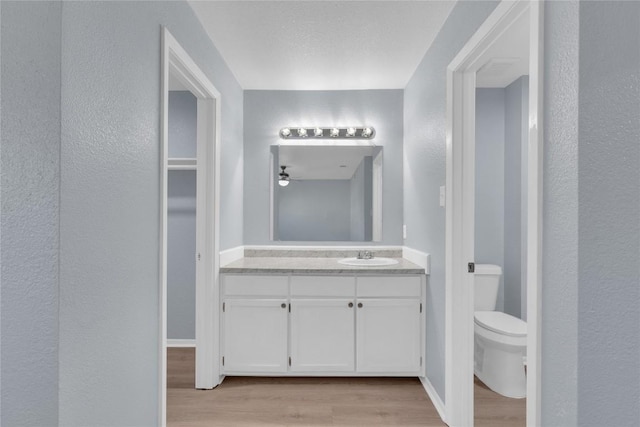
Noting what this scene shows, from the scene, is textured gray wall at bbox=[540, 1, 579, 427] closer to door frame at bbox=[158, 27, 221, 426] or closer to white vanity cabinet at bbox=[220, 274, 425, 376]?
white vanity cabinet at bbox=[220, 274, 425, 376]

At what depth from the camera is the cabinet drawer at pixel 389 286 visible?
2.47m

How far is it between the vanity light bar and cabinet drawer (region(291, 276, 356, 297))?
4.23 feet

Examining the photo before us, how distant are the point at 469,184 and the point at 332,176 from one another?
1.38 meters

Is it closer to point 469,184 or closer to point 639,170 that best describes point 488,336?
point 469,184

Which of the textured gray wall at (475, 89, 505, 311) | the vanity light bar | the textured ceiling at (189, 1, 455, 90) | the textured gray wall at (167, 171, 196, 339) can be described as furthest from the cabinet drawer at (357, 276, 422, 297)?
the textured gray wall at (167, 171, 196, 339)

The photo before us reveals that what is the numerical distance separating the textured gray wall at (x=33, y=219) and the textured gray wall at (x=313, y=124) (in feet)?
7.09

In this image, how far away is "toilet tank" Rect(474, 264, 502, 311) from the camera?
9.24 ft

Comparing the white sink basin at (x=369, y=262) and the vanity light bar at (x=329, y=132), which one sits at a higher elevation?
the vanity light bar at (x=329, y=132)

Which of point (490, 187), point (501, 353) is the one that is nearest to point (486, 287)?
point (501, 353)

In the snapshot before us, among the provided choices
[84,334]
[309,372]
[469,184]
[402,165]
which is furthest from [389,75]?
[84,334]

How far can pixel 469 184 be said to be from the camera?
6.27 feet

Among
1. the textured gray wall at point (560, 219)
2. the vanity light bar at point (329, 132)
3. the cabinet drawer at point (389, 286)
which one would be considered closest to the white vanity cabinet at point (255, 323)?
the cabinet drawer at point (389, 286)

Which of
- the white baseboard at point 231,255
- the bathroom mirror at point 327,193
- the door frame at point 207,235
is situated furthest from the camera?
the bathroom mirror at point 327,193

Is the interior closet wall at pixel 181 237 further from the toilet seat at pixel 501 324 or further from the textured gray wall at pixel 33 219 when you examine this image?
the toilet seat at pixel 501 324
